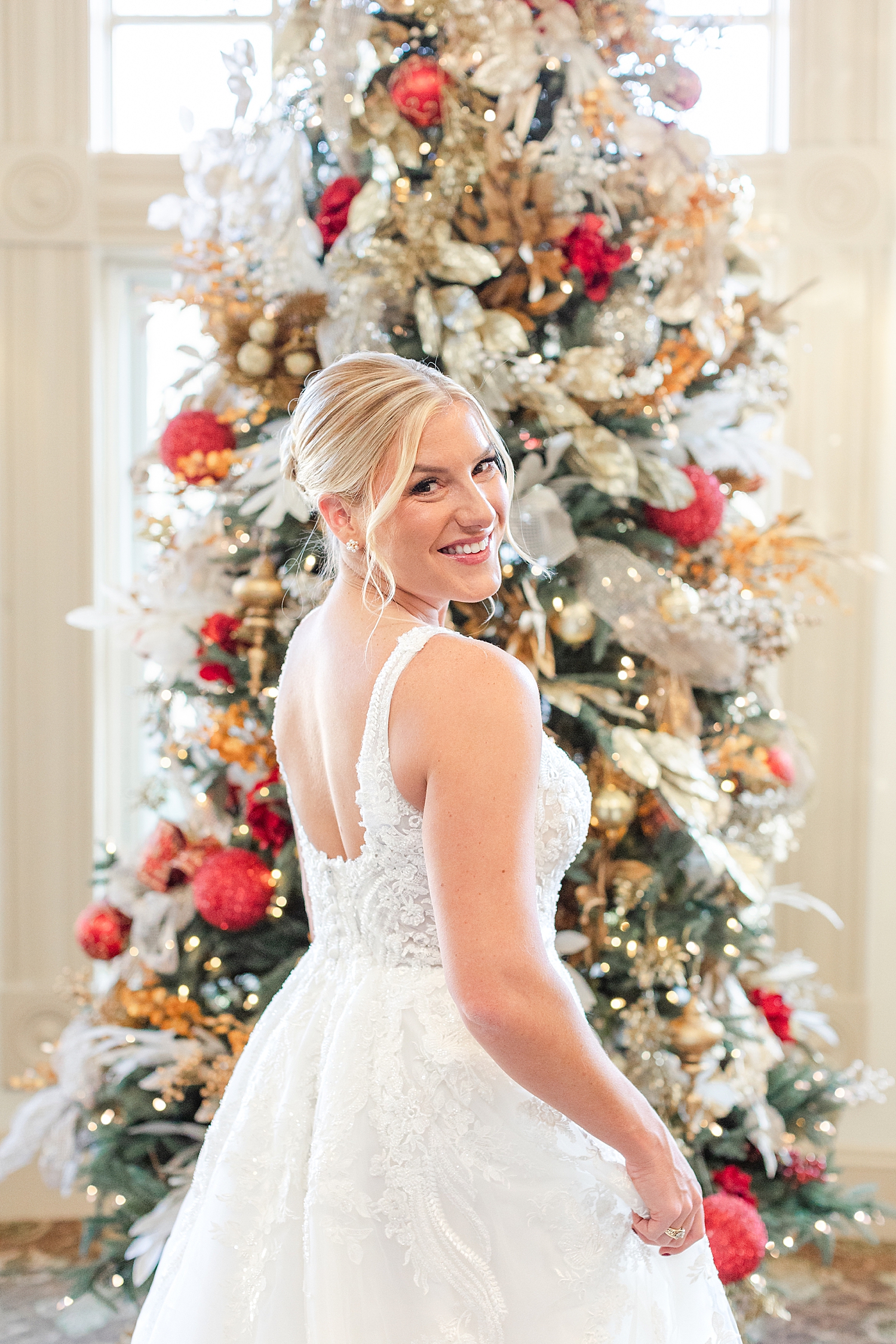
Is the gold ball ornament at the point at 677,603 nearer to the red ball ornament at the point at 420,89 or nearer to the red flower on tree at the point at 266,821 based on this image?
the red flower on tree at the point at 266,821

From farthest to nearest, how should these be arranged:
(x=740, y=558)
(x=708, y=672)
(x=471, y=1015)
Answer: (x=740, y=558), (x=708, y=672), (x=471, y=1015)

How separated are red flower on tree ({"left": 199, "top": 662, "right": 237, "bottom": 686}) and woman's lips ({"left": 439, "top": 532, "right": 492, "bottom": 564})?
994 mm

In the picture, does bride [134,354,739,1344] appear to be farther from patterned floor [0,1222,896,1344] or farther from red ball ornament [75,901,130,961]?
patterned floor [0,1222,896,1344]

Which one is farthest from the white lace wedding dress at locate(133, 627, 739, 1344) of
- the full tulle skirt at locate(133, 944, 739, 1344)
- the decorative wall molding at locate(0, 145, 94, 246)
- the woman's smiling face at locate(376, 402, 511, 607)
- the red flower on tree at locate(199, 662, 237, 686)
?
the decorative wall molding at locate(0, 145, 94, 246)

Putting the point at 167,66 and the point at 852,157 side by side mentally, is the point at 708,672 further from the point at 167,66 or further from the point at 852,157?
the point at 167,66

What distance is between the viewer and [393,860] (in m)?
1.24

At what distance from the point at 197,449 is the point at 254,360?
0.21 meters

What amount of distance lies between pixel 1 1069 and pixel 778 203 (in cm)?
315

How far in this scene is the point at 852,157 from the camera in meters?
3.06

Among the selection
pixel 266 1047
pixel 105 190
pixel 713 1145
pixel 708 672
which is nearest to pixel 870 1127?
pixel 713 1145

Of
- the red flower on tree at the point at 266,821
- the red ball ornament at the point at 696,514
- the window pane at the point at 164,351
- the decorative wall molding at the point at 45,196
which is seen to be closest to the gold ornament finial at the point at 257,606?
the red flower on tree at the point at 266,821

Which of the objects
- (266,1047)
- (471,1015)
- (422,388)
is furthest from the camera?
(266,1047)

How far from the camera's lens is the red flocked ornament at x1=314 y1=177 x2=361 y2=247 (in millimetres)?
2084

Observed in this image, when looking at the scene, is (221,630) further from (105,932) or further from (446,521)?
(446,521)
